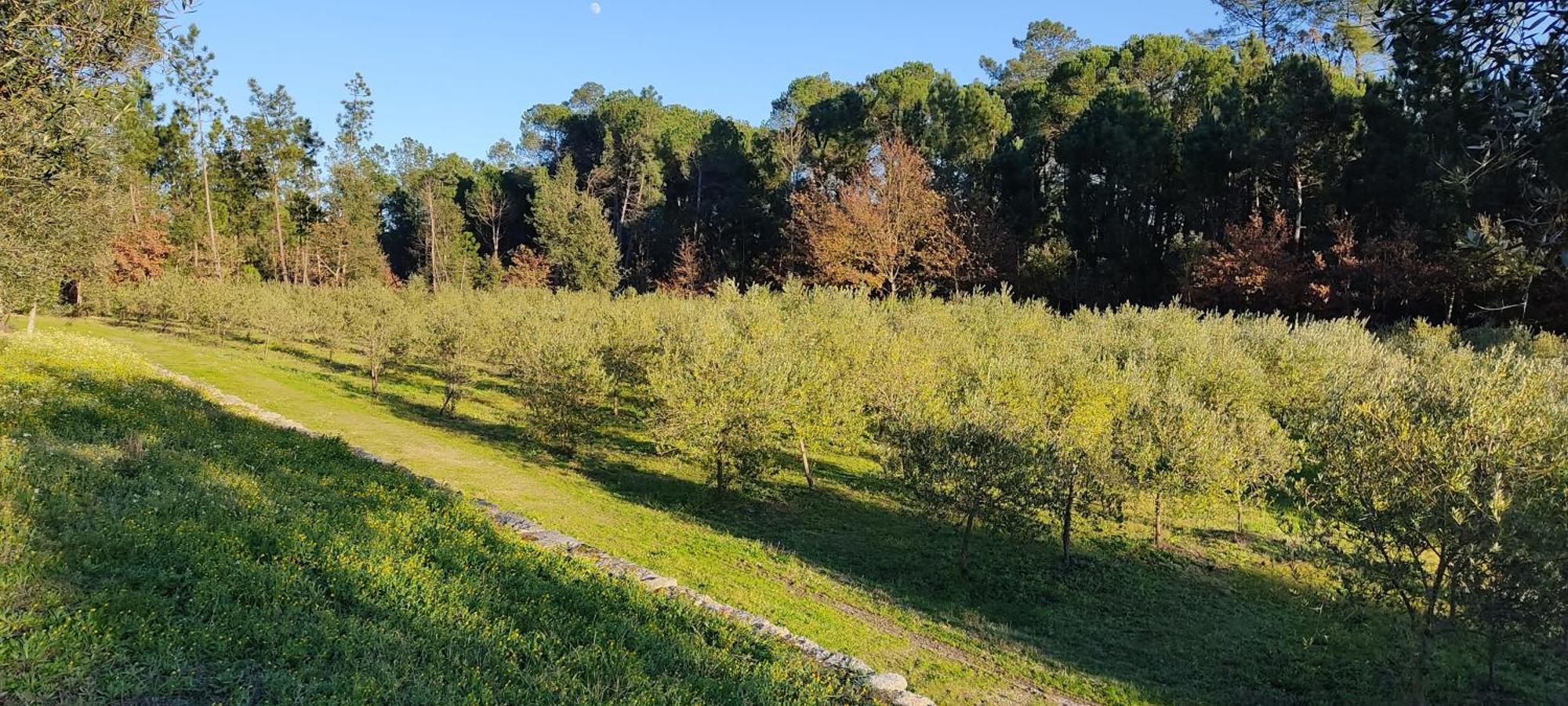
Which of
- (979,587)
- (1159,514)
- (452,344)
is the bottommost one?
(979,587)

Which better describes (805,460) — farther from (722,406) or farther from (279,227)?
(279,227)

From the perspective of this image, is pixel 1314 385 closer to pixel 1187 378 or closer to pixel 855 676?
pixel 1187 378

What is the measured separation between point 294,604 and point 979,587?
12522 millimetres

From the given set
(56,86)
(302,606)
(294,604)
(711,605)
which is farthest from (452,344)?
(294,604)

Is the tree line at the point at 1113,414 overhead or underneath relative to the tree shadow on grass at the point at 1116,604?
overhead

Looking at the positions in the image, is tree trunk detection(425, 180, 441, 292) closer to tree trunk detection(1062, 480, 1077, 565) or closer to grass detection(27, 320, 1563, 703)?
grass detection(27, 320, 1563, 703)

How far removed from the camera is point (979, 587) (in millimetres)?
15750

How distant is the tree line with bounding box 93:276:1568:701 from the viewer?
1039 centimetres

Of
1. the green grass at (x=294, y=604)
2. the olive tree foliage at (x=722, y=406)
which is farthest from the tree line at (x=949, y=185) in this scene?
the olive tree foliage at (x=722, y=406)

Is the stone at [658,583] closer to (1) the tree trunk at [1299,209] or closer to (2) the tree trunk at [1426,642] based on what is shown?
(2) the tree trunk at [1426,642]

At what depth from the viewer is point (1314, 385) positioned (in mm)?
23234

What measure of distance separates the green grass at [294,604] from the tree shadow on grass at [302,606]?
0.02 m

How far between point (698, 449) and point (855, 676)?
428 inches

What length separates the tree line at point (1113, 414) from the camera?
10391mm
